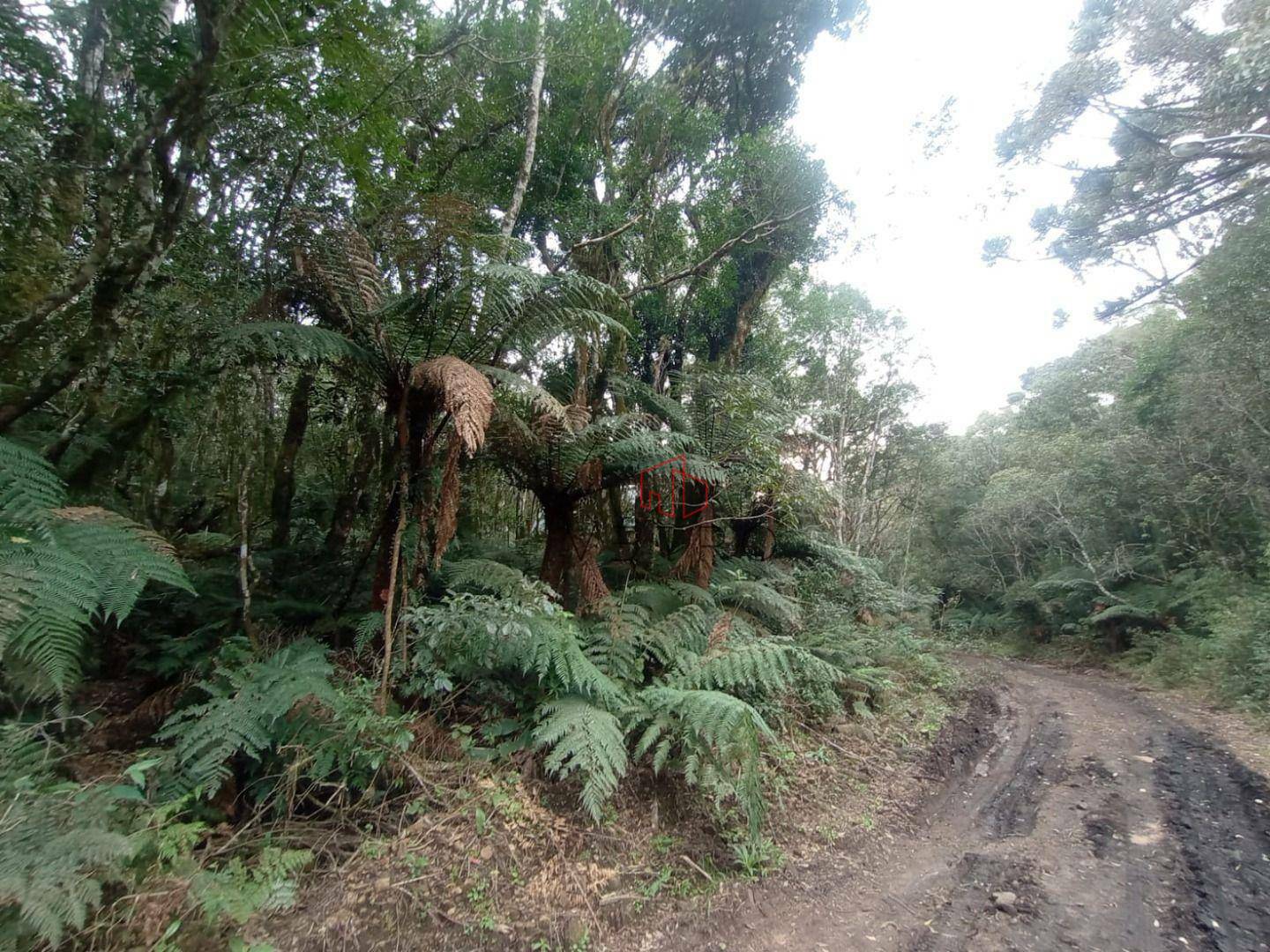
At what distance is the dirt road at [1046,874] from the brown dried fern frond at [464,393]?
2566 mm

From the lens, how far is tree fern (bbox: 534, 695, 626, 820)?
291cm

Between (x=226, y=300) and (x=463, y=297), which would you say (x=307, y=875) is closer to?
(x=463, y=297)

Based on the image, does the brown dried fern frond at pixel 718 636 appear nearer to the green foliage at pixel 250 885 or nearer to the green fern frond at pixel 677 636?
the green fern frond at pixel 677 636

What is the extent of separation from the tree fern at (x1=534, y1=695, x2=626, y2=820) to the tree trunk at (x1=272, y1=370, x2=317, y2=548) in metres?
3.01

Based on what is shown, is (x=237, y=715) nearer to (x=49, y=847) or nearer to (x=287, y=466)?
(x=49, y=847)

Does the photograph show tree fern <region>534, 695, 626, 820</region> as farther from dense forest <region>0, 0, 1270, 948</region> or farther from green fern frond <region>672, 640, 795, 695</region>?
green fern frond <region>672, 640, 795, 695</region>

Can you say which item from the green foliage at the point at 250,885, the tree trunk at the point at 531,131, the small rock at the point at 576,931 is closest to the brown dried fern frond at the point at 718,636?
the small rock at the point at 576,931

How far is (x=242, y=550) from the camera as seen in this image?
3.27 metres

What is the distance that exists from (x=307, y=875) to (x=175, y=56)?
4.30 meters

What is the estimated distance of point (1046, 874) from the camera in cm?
311

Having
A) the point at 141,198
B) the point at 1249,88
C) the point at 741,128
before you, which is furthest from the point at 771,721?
the point at 1249,88

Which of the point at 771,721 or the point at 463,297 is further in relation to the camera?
the point at 771,721

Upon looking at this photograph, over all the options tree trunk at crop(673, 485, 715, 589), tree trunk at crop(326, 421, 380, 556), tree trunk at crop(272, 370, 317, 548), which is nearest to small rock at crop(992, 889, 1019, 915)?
tree trunk at crop(673, 485, 715, 589)

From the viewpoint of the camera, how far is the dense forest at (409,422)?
244 cm
